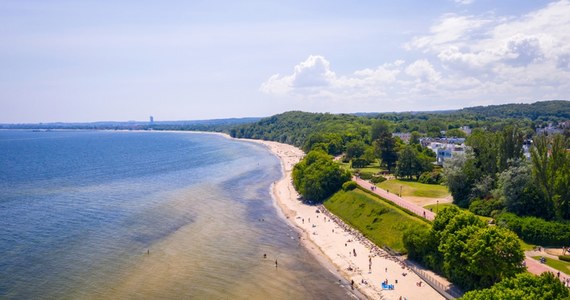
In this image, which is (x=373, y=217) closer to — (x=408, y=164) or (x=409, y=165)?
(x=408, y=164)

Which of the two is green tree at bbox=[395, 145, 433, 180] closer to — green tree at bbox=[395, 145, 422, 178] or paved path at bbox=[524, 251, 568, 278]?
green tree at bbox=[395, 145, 422, 178]

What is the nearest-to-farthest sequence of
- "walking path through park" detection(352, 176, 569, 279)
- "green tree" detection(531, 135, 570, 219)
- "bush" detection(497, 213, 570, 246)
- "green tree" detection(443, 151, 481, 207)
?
"walking path through park" detection(352, 176, 569, 279), "bush" detection(497, 213, 570, 246), "green tree" detection(531, 135, 570, 219), "green tree" detection(443, 151, 481, 207)

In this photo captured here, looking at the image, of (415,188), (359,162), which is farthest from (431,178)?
(359,162)

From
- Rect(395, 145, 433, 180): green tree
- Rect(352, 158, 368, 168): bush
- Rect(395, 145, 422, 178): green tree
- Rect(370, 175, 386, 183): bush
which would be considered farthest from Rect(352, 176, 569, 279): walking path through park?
Rect(352, 158, 368, 168): bush

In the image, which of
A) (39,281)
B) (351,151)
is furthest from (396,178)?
(39,281)

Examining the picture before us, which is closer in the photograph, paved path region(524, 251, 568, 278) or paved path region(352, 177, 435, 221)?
paved path region(524, 251, 568, 278)

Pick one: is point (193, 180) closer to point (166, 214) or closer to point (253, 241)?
point (166, 214)
